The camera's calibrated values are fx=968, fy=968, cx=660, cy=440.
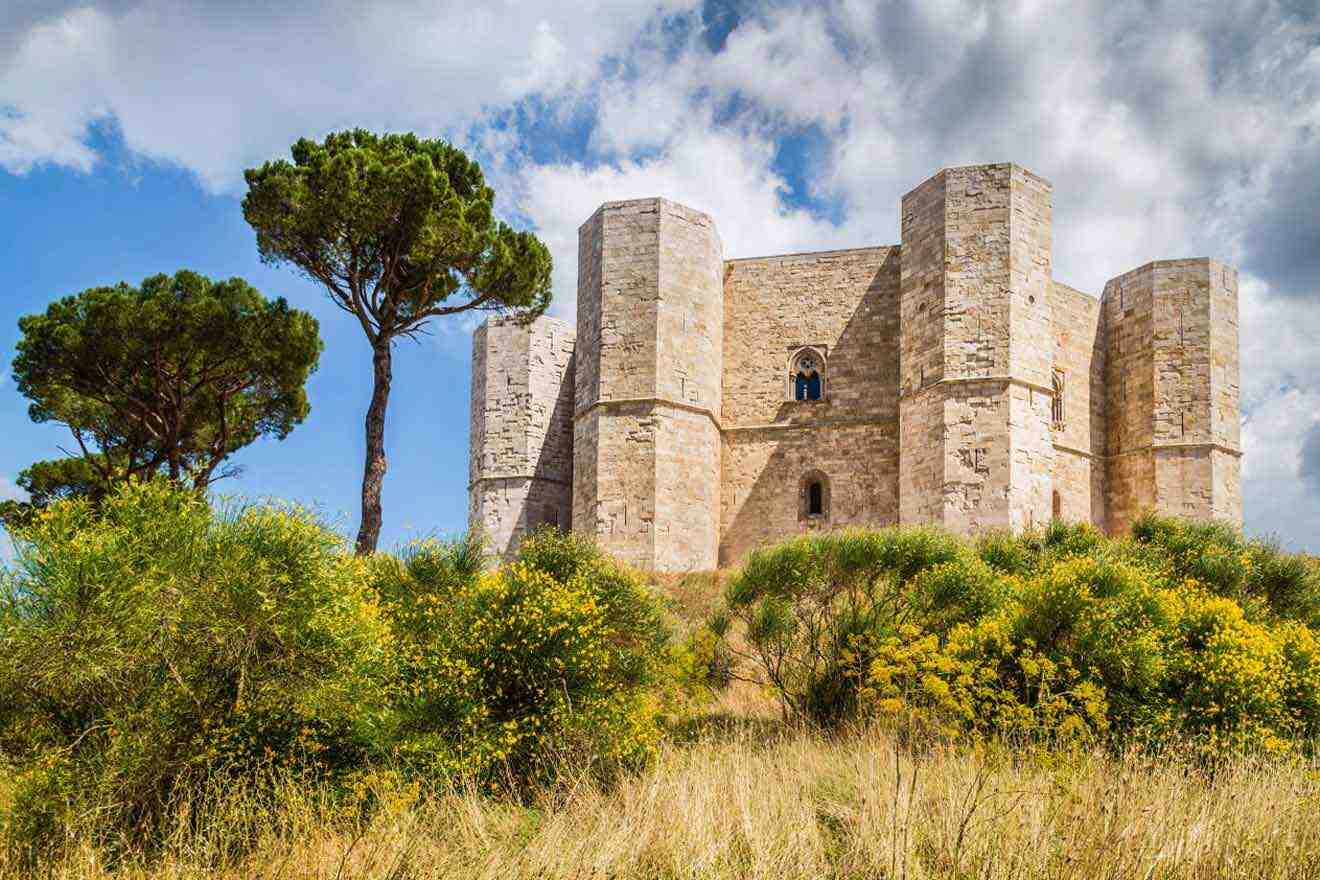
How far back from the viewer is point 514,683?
6.37 metres

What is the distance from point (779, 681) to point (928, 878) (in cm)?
410

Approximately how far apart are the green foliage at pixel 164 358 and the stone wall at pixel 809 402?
8.00 m

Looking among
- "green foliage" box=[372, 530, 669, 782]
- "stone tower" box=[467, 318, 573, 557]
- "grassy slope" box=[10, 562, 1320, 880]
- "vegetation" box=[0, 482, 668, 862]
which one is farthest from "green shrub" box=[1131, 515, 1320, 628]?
"stone tower" box=[467, 318, 573, 557]

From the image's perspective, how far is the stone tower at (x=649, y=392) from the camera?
55.3ft

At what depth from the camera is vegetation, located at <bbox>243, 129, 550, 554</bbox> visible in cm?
1258

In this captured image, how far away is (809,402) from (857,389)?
3.05 feet

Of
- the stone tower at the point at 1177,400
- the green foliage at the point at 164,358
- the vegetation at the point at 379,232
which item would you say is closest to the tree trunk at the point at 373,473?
the vegetation at the point at 379,232

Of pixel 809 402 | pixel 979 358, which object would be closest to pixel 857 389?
pixel 809 402

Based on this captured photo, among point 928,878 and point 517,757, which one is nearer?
point 928,878

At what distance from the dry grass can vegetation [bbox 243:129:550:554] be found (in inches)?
295

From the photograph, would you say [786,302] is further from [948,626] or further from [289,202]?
[948,626]

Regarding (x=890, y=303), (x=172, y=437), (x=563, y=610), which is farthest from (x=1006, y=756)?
(x=172, y=437)

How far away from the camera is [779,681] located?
26.9 feet

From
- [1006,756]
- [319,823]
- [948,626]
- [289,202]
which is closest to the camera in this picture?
[319,823]
